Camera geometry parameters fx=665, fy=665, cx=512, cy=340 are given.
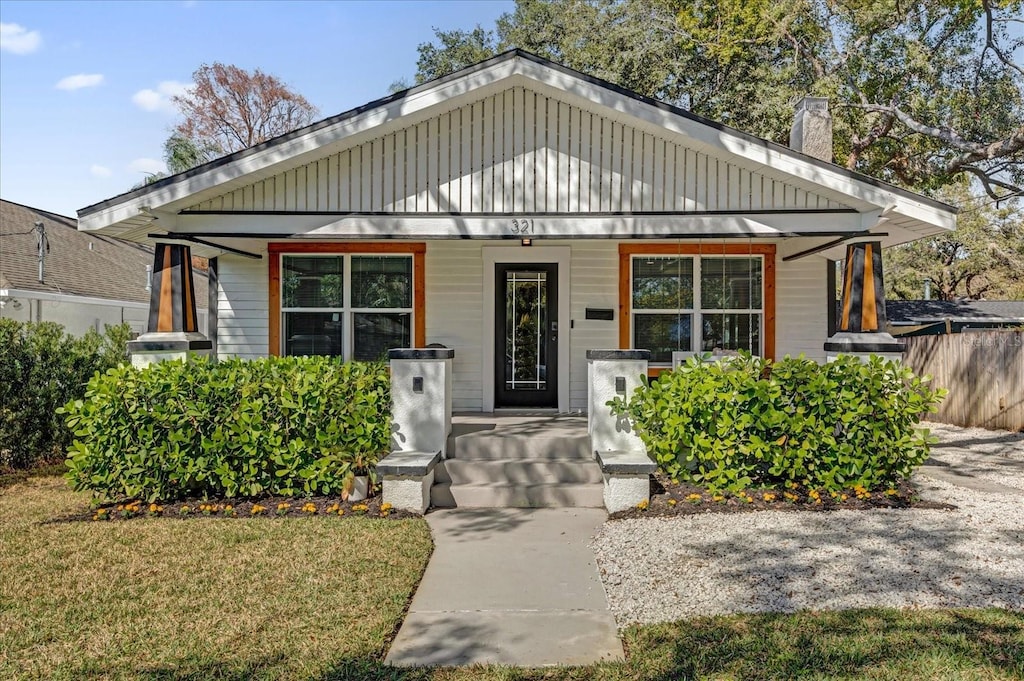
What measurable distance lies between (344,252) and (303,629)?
6.36 metres

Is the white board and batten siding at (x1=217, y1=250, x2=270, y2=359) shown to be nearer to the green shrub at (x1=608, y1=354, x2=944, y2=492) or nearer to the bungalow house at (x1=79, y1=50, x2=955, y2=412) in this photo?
the bungalow house at (x1=79, y1=50, x2=955, y2=412)

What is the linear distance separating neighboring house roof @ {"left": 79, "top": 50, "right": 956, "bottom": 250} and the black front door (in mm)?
2263

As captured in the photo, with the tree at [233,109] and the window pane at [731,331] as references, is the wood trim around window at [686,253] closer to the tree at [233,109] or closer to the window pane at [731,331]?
the window pane at [731,331]

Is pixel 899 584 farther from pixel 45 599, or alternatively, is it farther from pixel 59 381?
pixel 59 381

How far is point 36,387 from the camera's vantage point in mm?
7820

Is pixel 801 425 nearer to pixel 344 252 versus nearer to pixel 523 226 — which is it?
pixel 523 226

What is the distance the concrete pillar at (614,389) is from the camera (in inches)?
255

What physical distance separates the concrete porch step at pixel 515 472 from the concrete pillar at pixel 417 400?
0.27 metres

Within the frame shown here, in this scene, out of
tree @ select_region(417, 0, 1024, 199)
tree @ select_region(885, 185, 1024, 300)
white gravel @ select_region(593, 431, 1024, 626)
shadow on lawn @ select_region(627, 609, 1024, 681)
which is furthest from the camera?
tree @ select_region(885, 185, 1024, 300)

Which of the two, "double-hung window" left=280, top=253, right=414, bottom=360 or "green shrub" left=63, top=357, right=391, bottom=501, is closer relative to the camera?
"green shrub" left=63, top=357, right=391, bottom=501

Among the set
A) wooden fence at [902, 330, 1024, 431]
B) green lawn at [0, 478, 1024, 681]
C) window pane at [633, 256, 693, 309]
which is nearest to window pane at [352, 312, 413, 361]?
window pane at [633, 256, 693, 309]

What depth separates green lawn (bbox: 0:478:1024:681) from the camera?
3041 mm

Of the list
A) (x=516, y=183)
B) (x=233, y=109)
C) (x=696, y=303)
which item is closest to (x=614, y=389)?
(x=516, y=183)

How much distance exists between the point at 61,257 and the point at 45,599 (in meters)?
15.4
